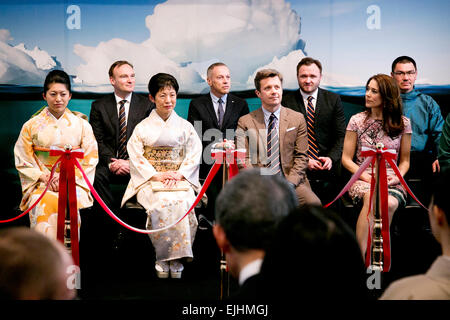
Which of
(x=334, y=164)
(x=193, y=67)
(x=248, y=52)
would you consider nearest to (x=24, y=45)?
(x=193, y=67)

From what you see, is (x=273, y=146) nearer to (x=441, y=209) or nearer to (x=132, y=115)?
(x=132, y=115)

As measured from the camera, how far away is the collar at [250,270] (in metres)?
1.61

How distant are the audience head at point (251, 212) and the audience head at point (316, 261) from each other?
0.26m

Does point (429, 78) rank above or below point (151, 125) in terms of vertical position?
above

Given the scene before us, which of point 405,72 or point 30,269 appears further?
point 405,72

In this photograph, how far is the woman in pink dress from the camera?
445 centimetres

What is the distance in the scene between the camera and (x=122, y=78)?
16.9 feet

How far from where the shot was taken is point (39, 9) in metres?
5.54

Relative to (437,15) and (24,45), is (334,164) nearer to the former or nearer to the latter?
(437,15)

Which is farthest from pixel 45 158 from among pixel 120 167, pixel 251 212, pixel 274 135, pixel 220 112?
pixel 251 212

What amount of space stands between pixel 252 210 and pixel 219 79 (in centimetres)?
358

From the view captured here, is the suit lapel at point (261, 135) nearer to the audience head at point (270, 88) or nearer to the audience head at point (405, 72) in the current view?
the audience head at point (270, 88)

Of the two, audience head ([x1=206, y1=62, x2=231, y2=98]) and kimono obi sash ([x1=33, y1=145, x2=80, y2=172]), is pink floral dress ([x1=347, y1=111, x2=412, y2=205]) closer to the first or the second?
audience head ([x1=206, y1=62, x2=231, y2=98])

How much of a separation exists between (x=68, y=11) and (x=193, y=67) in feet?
4.87
